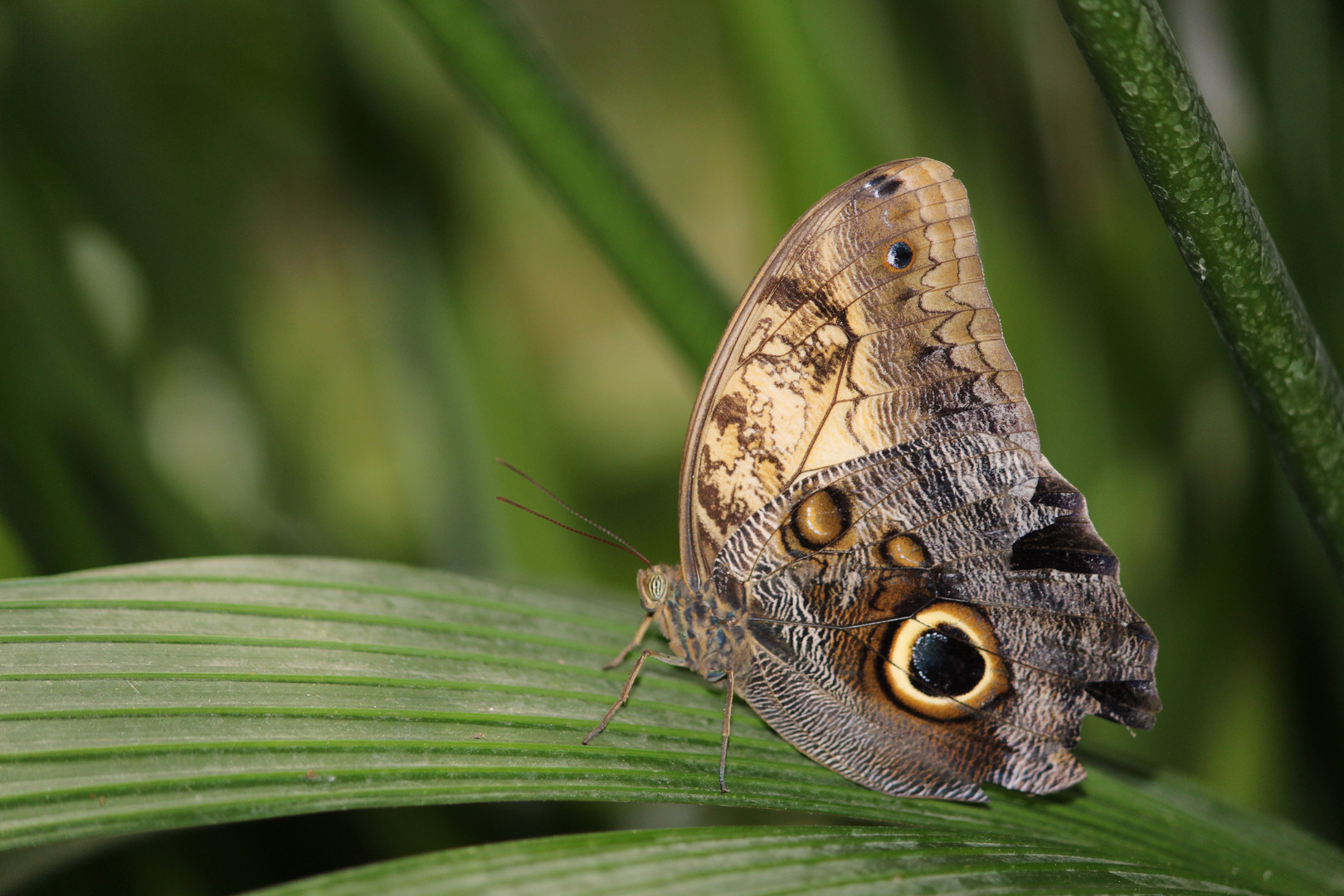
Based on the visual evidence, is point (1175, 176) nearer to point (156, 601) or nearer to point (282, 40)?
point (156, 601)

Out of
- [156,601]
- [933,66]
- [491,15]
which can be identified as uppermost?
[933,66]

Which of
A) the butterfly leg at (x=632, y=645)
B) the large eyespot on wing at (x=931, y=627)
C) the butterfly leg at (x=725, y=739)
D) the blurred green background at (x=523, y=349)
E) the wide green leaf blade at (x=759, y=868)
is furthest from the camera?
the blurred green background at (x=523, y=349)

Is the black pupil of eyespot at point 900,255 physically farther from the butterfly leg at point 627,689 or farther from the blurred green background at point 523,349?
the butterfly leg at point 627,689

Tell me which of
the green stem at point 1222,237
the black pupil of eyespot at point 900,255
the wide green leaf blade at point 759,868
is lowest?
the wide green leaf blade at point 759,868

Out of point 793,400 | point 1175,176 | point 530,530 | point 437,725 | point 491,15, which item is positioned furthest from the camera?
point 530,530

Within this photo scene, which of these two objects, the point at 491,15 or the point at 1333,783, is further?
the point at 1333,783

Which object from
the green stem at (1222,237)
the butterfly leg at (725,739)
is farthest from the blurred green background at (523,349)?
the green stem at (1222,237)

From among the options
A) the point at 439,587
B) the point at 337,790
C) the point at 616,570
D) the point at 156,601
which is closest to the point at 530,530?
the point at 616,570
